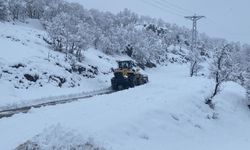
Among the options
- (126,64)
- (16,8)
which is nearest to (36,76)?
(126,64)

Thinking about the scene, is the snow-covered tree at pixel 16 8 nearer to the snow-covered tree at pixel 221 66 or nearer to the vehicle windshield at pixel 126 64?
the vehicle windshield at pixel 126 64

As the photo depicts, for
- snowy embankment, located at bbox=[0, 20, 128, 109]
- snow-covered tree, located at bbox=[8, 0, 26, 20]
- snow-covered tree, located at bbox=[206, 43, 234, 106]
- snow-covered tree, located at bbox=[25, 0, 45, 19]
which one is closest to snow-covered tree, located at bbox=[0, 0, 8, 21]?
snow-covered tree, located at bbox=[8, 0, 26, 20]

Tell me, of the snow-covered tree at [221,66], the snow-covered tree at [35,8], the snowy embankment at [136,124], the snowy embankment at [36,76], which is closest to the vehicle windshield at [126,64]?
the snowy embankment at [36,76]

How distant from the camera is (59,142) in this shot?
13227 millimetres

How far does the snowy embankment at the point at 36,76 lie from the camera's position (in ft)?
102

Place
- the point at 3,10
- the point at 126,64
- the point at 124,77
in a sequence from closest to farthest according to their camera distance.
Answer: the point at 124,77 → the point at 126,64 → the point at 3,10

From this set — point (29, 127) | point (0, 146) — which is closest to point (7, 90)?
point (29, 127)

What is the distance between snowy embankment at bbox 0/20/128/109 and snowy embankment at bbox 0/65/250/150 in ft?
24.3

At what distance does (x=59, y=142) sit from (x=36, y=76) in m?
23.5

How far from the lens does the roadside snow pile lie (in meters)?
13.1

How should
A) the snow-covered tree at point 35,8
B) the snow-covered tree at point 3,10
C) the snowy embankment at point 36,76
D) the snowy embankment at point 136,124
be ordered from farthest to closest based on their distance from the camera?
the snow-covered tree at point 35,8
the snow-covered tree at point 3,10
the snowy embankment at point 36,76
the snowy embankment at point 136,124

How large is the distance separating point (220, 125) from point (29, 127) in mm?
15631

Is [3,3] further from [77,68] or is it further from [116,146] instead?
[116,146]

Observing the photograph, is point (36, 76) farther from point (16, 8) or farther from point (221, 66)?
point (16, 8)
